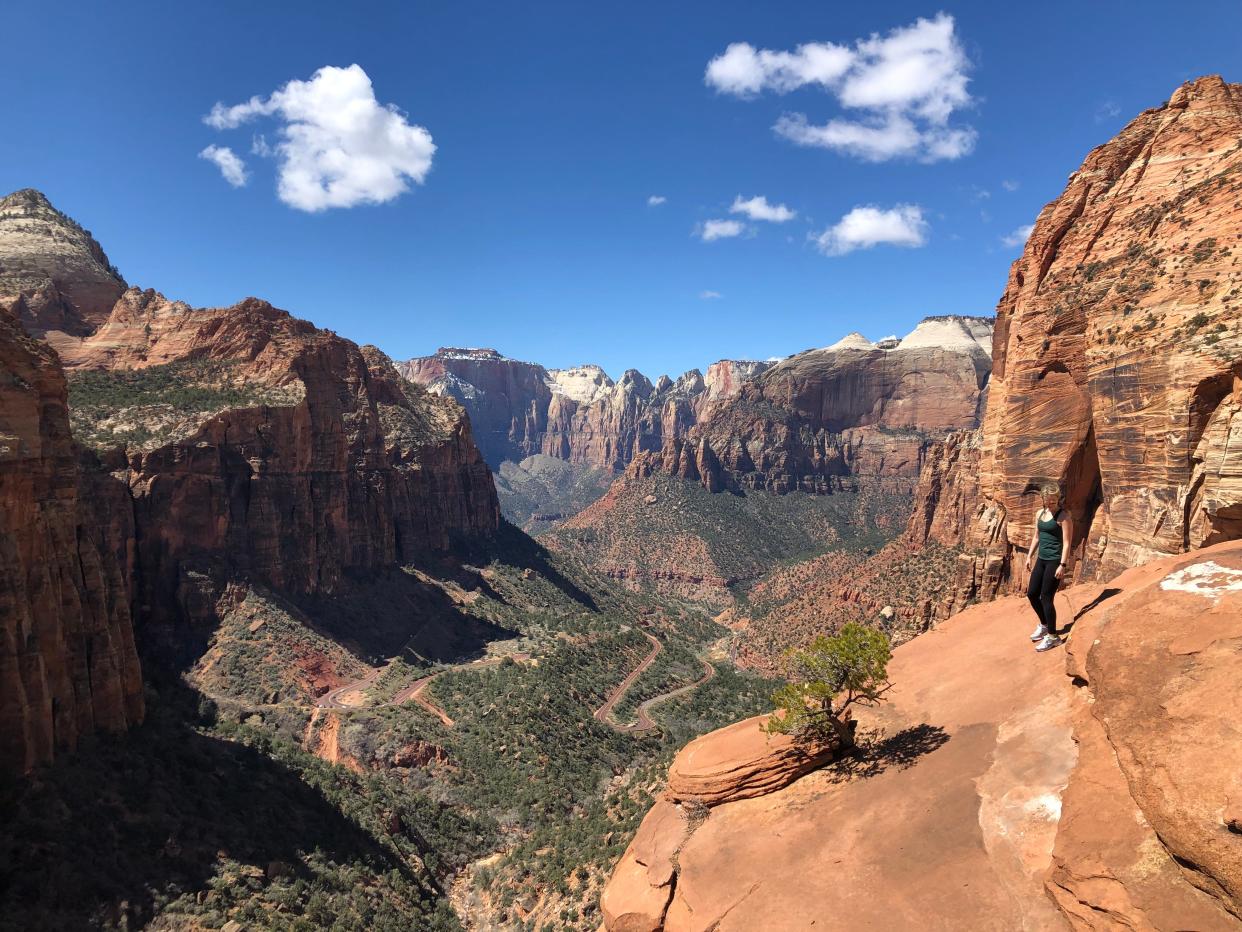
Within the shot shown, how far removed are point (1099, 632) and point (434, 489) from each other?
338ft

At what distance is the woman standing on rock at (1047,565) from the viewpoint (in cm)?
1927

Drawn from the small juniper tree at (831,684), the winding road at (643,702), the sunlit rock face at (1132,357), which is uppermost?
the sunlit rock face at (1132,357)

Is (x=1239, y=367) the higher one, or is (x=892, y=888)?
(x=1239, y=367)

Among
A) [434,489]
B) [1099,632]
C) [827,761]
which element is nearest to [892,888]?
[827,761]

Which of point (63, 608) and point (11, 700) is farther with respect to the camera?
point (63, 608)

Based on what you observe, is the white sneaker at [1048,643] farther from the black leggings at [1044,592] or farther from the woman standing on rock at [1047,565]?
the black leggings at [1044,592]

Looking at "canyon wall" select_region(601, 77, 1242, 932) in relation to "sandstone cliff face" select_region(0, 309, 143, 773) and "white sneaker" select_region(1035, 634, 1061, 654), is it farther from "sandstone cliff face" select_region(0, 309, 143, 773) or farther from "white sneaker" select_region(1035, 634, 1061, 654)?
"sandstone cliff face" select_region(0, 309, 143, 773)

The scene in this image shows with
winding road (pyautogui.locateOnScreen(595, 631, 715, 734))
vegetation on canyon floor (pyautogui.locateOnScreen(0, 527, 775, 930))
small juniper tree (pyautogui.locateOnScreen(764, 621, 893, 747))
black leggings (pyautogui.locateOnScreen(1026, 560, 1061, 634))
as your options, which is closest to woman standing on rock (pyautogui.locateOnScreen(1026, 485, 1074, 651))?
black leggings (pyautogui.locateOnScreen(1026, 560, 1061, 634))

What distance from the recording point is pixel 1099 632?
661 inches

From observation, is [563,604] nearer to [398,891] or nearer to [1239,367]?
[398,891]

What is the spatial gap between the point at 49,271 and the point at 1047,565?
10957 centimetres

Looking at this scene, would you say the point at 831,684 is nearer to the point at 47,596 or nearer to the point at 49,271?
the point at 47,596

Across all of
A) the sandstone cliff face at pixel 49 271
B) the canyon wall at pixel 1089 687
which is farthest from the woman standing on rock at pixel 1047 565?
the sandstone cliff face at pixel 49 271

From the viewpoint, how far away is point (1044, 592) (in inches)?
793
